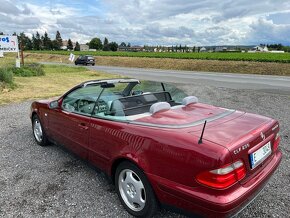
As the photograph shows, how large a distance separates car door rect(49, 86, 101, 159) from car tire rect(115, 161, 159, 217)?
796 millimetres

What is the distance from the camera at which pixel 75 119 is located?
3660 mm

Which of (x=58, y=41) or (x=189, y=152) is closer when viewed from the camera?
(x=189, y=152)

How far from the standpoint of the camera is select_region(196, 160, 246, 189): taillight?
2.11m

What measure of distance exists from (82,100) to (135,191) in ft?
5.69

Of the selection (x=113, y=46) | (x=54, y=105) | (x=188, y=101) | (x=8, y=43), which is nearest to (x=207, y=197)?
(x=188, y=101)

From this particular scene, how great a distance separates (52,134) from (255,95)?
869cm

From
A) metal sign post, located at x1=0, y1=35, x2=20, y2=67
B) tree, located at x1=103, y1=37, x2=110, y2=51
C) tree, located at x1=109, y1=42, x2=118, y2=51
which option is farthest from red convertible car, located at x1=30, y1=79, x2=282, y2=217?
tree, located at x1=103, y1=37, x2=110, y2=51

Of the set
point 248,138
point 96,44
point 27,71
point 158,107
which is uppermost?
point 96,44

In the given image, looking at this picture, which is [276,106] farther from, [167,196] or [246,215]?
[167,196]

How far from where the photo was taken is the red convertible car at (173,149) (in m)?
2.15

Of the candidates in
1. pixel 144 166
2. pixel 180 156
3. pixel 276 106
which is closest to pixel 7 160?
pixel 144 166

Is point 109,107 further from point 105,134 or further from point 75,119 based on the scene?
point 75,119

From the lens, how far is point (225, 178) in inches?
84.3

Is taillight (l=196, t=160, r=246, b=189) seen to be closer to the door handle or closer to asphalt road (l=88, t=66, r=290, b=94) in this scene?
the door handle
